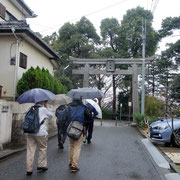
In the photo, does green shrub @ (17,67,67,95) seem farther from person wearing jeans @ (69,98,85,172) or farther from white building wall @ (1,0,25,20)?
person wearing jeans @ (69,98,85,172)

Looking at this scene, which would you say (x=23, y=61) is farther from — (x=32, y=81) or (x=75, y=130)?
(x=75, y=130)

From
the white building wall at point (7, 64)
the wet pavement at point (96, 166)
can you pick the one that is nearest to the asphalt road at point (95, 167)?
the wet pavement at point (96, 166)

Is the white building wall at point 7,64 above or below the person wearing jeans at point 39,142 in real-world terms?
above

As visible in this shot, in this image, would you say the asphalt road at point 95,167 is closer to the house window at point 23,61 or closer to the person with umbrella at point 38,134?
the person with umbrella at point 38,134

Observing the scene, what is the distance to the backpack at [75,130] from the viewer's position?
5551 millimetres

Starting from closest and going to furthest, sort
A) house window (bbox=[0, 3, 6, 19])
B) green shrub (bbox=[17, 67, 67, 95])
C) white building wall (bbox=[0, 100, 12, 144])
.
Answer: white building wall (bbox=[0, 100, 12, 144]) < green shrub (bbox=[17, 67, 67, 95]) < house window (bbox=[0, 3, 6, 19])

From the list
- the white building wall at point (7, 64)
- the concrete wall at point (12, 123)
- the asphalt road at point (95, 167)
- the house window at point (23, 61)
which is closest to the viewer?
the asphalt road at point (95, 167)

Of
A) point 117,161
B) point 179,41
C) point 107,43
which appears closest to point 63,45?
point 107,43

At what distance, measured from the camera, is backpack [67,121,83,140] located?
555cm

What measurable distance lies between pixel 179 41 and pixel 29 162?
89.7ft

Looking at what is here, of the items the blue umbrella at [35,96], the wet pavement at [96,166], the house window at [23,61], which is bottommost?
the wet pavement at [96,166]

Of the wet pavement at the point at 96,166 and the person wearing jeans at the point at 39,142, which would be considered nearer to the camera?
the person wearing jeans at the point at 39,142

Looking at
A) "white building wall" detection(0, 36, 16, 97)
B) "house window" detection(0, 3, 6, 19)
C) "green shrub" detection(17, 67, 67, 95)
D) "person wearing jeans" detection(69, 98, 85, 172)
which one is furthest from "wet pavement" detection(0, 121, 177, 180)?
"house window" detection(0, 3, 6, 19)

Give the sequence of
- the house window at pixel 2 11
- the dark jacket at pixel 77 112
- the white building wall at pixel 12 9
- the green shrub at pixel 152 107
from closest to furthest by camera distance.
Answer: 1. the dark jacket at pixel 77 112
2. the house window at pixel 2 11
3. the white building wall at pixel 12 9
4. the green shrub at pixel 152 107
